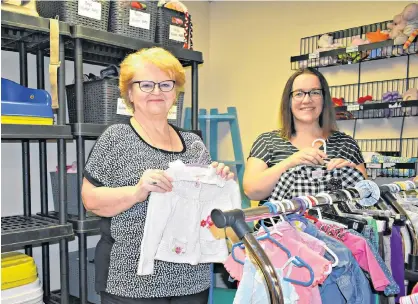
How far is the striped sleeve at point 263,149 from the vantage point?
6.18 ft

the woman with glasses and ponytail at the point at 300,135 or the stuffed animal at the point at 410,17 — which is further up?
the stuffed animal at the point at 410,17

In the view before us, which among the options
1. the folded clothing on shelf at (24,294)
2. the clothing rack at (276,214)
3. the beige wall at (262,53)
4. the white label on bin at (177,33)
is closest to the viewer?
the clothing rack at (276,214)

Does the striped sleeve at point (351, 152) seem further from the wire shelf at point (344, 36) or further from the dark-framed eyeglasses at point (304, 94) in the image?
the wire shelf at point (344, 36)

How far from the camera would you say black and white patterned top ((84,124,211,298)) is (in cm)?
144

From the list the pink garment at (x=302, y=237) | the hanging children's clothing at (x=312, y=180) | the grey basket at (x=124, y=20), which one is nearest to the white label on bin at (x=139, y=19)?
the grey basket at (x=124, y=20)

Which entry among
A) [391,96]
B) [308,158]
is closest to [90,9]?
[308,158]

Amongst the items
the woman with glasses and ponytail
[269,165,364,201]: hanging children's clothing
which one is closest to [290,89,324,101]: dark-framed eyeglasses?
the woman with glasses and ponytail

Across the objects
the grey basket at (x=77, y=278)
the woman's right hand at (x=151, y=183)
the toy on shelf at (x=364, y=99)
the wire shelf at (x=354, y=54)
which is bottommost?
the grey basket at (x=77, y=278)

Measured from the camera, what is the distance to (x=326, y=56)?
3.04 metres

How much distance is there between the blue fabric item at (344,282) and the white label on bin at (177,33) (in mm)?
1816

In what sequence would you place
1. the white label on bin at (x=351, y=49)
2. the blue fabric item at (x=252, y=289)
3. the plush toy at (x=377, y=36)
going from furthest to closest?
1. the white label on bin at (x=351, y=49)
2. the plush toy at (x=377, y=36)
3. the blue fabric item at (x=252, y=289)

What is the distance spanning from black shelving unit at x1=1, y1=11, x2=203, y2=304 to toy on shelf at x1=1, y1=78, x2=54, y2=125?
0.16 ft

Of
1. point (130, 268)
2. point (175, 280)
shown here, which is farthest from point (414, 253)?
point (130, 268)

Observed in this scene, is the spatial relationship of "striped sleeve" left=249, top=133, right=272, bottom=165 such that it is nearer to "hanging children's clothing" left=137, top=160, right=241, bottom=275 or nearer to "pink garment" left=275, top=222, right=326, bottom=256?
"hanging children's clothing" left=137, top=160, right=241, bottom=275
